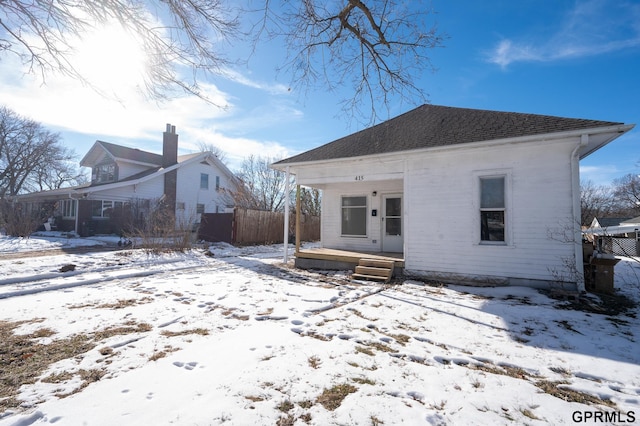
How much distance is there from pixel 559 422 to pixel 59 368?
4226 millimetres

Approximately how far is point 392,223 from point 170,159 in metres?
18.2

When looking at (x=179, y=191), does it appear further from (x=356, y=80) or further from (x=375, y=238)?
(x=356, y=80)

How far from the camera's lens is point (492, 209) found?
262 inches

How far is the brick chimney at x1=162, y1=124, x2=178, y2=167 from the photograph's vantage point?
21109mm

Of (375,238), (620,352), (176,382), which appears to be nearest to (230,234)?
(375,238)

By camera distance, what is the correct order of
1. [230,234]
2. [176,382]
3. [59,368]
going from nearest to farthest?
[176,382], [59,368], [230,234]

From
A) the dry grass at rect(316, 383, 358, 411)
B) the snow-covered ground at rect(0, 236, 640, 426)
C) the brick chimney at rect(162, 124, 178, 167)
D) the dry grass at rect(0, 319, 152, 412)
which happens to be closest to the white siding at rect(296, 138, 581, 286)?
the snow-covered ground at rect(0, 236, 640, 426)

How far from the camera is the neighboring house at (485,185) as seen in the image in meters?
5.91

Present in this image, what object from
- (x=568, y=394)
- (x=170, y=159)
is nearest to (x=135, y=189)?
(x=170, y=159)

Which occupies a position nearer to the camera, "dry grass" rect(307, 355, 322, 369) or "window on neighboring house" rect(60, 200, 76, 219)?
"dry grass" rect(307, 355, 322, 369)

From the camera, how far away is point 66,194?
58.4ft

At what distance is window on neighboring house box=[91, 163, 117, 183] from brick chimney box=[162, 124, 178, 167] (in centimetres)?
348

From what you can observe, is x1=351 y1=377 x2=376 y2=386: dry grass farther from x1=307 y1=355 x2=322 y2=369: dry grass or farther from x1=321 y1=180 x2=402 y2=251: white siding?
x1=321 y1=180 x2=402 y2=251: white siding

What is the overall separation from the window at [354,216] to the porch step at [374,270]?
2206mm
